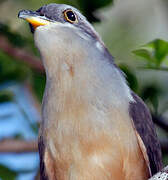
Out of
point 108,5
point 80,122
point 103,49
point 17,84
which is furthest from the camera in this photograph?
point 17,84

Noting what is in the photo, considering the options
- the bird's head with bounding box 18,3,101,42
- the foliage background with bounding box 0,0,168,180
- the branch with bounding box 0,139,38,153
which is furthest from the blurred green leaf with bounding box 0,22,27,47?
the bird's head with bounding box 18,3,101,42

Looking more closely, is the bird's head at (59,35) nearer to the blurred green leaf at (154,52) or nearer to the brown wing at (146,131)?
the blurred green leaf at (154,52)

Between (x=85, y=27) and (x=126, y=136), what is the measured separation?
121cm

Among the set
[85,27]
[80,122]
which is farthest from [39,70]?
[80,122]

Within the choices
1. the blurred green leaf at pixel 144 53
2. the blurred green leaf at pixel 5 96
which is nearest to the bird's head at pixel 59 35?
the blurred green leaf at pixel 144 53

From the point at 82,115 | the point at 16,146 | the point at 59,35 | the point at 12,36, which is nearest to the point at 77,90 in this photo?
the point at 82,115

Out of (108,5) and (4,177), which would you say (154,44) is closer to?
(108,5)

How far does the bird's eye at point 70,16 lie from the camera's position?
492 cm

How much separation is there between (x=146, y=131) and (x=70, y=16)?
1.33 metres

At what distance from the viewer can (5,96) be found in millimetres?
6648

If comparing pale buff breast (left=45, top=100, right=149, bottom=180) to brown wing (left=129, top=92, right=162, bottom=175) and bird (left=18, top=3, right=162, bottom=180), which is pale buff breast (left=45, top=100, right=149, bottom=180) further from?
brown wing (left=129, top=92, right=162, bottom=175)

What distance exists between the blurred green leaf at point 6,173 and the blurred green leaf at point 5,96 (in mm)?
883

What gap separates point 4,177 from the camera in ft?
20.2

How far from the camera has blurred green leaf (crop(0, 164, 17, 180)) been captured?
6.17m
